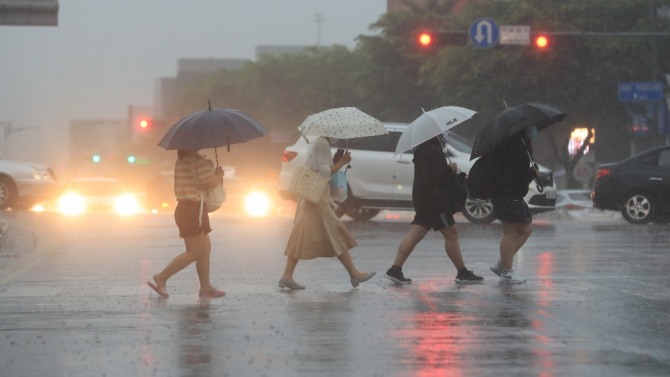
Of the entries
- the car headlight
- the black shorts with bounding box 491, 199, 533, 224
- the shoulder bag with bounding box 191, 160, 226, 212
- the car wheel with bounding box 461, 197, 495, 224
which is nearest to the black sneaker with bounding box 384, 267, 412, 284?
the black shorts with bounding box 491, 199, 533, 224

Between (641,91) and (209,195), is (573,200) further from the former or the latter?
(209,195)

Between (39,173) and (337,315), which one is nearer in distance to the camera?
(337,315)

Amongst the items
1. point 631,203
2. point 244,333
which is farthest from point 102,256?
point 631,203

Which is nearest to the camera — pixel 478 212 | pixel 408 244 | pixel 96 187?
pixel 408 244

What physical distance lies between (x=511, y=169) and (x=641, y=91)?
963 inches

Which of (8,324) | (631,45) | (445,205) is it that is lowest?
(8,324)

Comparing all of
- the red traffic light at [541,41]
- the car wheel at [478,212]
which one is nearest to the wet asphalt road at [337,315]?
the car wheel at [478,212]

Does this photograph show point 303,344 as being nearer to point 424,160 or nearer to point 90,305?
point 90,305

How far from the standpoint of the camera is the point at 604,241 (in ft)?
63.5

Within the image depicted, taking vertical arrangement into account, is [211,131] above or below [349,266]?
above

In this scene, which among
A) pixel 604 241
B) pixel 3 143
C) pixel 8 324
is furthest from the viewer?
pixel 3 143

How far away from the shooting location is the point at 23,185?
2955cm

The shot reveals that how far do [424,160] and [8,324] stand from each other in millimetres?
4720

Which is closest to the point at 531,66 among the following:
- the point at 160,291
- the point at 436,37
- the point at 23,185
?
the point at 436,37
